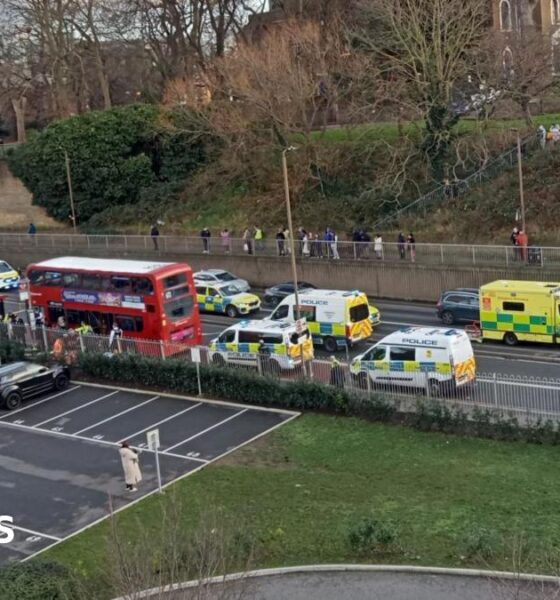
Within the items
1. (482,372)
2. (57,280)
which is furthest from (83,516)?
(57,280)

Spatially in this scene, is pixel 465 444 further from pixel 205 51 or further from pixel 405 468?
pixel 205 51

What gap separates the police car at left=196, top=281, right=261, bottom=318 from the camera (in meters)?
39.4

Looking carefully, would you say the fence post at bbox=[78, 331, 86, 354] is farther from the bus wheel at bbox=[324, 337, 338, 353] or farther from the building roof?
the bus wheel at bbox=[324, 337, 338, 353]

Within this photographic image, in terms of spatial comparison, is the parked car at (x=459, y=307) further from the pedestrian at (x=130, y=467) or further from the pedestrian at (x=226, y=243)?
the pedestrian at (x=130, y=467)

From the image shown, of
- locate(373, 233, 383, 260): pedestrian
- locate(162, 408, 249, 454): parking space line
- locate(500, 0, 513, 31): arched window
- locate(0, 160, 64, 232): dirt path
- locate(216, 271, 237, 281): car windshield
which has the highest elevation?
locate(500, 0, 513, 31): arched window

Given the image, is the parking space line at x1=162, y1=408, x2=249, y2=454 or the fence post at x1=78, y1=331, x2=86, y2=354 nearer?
the parking space line at x1=162, y1=408, x2=249, y2=454

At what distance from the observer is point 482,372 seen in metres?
28.9

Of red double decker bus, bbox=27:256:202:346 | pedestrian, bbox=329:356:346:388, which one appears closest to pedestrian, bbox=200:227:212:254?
red double decker bus, bbox=27:256:202:346

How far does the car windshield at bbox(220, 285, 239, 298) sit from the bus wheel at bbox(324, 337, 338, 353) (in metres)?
8.37

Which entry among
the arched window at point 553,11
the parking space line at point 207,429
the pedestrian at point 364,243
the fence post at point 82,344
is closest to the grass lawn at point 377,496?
the parking space line at point 207,429

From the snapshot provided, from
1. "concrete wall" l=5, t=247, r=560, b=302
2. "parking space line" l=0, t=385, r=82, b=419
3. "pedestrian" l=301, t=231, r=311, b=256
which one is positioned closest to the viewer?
"parking space line" l=0, t=385, r=82, b=419

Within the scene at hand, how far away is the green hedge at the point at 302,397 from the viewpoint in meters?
22.9

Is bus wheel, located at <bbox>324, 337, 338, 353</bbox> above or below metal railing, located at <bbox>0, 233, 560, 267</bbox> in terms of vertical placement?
below

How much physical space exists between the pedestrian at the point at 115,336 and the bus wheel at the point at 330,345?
711 cm
